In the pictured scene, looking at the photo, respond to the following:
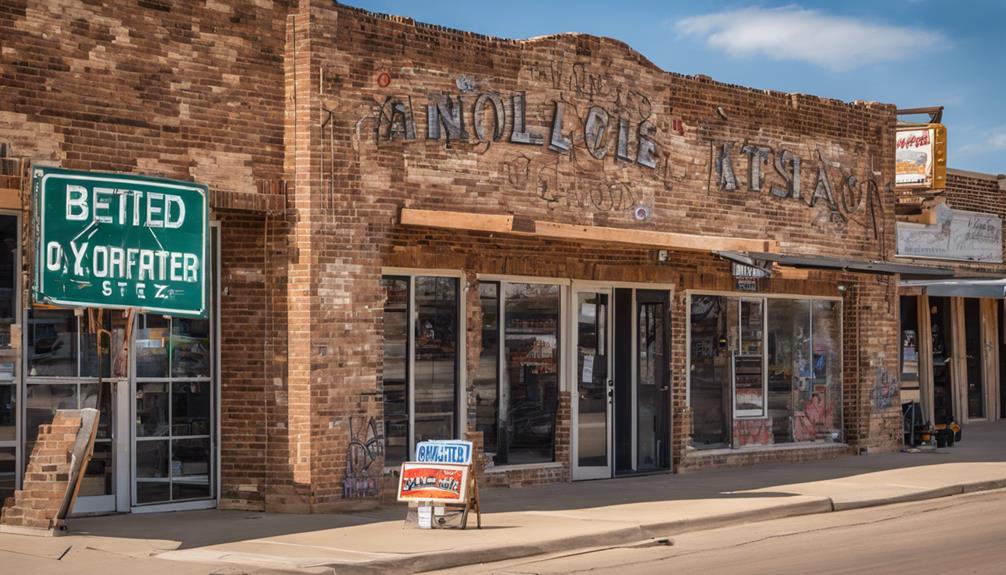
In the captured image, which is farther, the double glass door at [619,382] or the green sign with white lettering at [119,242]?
the double glass door at [619,382]

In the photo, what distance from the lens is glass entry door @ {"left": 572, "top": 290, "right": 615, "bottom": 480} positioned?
59.2 ft

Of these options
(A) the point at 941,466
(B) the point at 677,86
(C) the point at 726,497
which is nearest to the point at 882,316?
(A) the point at 941,466

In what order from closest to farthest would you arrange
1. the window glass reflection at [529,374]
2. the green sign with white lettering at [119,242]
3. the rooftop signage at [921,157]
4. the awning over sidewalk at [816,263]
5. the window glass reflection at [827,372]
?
the green sign with white lettering at [119,242], the window glass reflection at [529,374], the awning over sidewalk at [816,263], the window glass reflection at [827,372], the rooftop signage at [921,157]

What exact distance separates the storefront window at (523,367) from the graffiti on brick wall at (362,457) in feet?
7.00

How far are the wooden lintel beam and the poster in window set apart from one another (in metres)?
2.13

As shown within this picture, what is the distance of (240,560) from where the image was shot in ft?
36.9

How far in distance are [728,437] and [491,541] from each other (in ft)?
27.8

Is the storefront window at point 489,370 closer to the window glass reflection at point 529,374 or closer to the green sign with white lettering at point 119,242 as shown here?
the window glass reflection at point 529,374

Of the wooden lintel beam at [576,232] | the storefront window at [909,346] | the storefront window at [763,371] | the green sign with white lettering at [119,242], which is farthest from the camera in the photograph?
the storefront window at [909,346]

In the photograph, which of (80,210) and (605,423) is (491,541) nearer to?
(80,210)

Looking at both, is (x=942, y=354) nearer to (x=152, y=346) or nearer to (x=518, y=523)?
(x=518, y=523)

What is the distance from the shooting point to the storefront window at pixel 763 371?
19.9 m

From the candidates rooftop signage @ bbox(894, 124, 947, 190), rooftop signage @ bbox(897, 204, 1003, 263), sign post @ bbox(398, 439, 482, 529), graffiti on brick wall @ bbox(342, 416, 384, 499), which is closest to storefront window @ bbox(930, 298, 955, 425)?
rooftop signage @ bbox(897, 204, 1003, 263)

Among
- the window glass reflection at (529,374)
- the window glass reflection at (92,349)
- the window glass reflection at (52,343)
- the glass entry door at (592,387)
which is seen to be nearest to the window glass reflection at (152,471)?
the window glass reflection at (92,349)
